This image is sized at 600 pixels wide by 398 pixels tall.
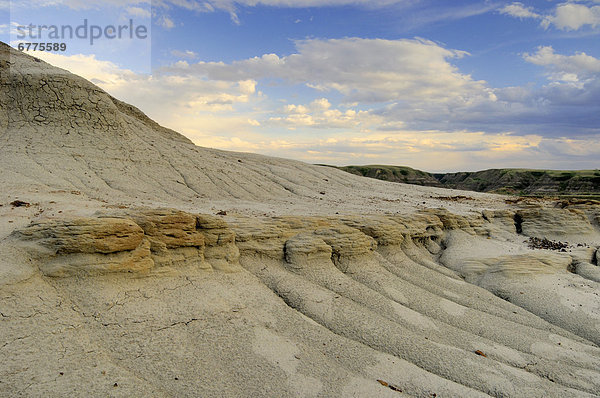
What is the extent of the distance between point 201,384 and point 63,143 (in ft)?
46.5

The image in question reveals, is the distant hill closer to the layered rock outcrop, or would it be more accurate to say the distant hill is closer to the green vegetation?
the green vegetation

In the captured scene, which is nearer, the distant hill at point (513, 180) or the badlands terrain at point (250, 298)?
the badlands terrain at point (250, 298)

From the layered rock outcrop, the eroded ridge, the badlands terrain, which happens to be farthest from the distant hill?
the layered rock outcrop

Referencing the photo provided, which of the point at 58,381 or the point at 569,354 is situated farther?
the point at 569,354

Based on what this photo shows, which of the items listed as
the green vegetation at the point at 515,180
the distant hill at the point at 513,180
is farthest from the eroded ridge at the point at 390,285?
the distant hill at the point at 513,180

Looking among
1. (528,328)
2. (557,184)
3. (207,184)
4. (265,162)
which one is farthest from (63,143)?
(557,184)

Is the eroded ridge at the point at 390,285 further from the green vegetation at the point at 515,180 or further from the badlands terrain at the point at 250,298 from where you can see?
the green vegetation at the point at 515,180

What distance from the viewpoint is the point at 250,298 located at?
323 inches

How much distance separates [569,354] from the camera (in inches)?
332

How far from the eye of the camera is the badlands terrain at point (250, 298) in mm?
5793

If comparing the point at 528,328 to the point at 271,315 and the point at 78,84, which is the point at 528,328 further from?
the point at 78,84

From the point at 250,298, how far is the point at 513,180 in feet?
273

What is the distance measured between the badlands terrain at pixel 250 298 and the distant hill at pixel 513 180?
5927 centimetres

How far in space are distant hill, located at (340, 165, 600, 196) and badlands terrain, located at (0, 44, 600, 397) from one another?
59269 millimetres
